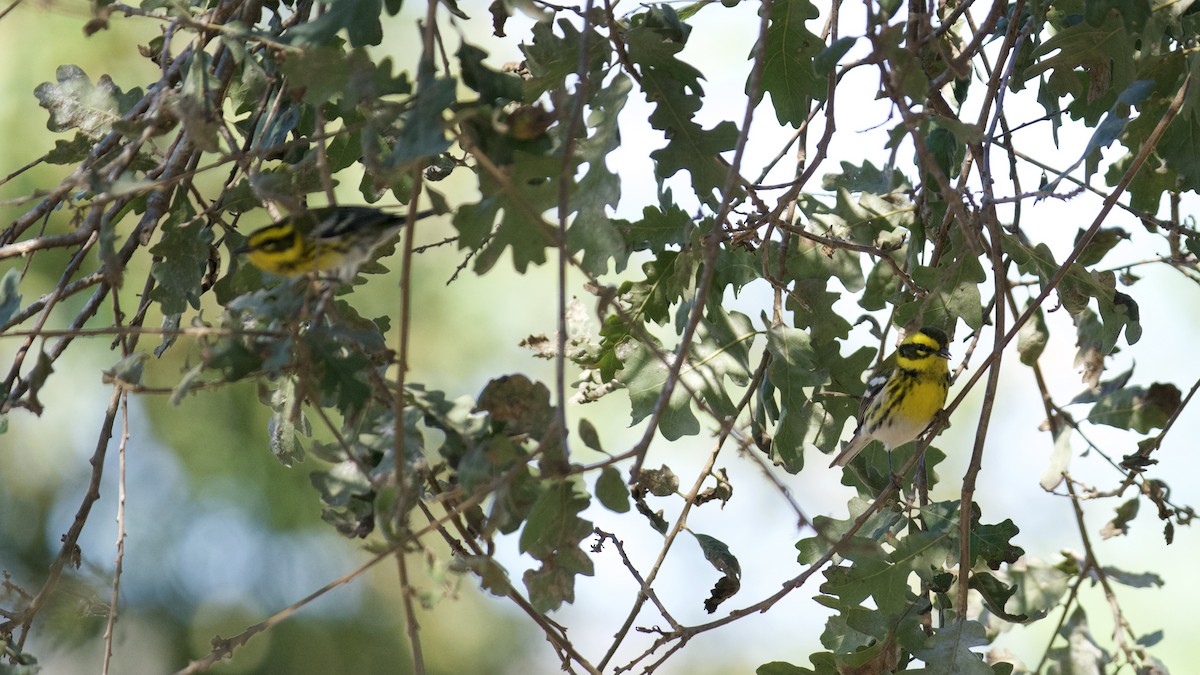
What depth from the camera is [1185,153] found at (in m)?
2.38

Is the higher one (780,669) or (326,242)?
(326,242)

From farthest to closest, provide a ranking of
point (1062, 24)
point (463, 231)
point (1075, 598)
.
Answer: point (1075, 598) → point (1062, 24) → point (463, 231)

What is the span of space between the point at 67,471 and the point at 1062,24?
14.7 feet

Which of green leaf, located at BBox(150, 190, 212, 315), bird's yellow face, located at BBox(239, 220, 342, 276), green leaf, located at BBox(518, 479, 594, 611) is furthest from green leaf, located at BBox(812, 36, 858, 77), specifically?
green leaf, located at BBox(150, 190, 212, 315)

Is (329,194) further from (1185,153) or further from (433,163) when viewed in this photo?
(1185,153)

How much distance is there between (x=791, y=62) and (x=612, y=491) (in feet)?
4.04

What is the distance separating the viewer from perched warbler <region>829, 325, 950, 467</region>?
11.8ft

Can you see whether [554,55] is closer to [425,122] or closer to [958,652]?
[425,122]

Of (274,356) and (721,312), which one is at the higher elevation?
(721,312)

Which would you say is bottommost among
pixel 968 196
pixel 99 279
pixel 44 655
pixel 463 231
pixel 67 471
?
pixel 44 655

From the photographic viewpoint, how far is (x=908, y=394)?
3.74 metres

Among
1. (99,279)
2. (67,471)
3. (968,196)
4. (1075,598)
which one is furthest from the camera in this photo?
(67,471)

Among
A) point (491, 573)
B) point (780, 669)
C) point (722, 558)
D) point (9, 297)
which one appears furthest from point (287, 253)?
point (780, 669)

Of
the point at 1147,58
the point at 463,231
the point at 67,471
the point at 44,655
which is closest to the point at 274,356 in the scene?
the point at 463,231
